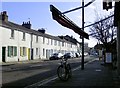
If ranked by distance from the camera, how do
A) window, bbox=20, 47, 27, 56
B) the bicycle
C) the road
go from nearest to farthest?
the road → the bicycle → window, bbox=20, 47, 27, 56

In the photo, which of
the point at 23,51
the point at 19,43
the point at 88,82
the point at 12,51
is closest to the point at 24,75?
the point at 88,82

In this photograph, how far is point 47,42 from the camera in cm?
7406

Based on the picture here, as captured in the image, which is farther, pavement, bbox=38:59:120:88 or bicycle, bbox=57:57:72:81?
bicycle, bbox=57:57:72:81

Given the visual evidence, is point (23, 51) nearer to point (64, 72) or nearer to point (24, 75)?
point (24, 75)

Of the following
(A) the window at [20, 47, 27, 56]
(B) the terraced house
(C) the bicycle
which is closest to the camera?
(C) the bicycle

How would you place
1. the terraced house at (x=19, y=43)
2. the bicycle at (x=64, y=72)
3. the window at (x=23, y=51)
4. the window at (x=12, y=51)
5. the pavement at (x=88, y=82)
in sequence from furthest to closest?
the window at (x=23, y=51) → the window at (x=12, y=51) → the terraced house at (x=19, y=43) → the bicycle at (x=64, y=72) → the pavement at (x=88, y=82)

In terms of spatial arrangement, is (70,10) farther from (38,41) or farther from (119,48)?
(38,41)

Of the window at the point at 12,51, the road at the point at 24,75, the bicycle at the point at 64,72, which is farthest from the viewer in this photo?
the window at the point at 12,51

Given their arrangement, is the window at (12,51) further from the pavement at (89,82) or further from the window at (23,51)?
the pavement at (89,82)

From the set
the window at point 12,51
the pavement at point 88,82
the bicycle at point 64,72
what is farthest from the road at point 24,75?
the window at point 12,51

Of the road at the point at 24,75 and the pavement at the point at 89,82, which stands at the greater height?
the road at the point at 24,75

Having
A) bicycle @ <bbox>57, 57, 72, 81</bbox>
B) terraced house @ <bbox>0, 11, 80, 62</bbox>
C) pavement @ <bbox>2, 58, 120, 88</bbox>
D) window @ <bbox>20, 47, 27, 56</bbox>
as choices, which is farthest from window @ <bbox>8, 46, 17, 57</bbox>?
bicycle @ <bbox>57, 57, 72, 81</bbox>

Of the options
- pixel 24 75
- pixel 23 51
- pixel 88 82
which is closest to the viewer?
pixel 88 82

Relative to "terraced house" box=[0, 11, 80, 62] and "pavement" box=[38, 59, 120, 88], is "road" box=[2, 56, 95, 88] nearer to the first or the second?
"pavement" box=[38, 59, 120, 88]
